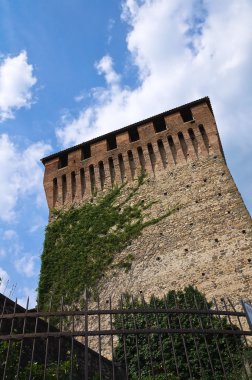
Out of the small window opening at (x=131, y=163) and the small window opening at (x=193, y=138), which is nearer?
the small window opening at (x=193, y=138)

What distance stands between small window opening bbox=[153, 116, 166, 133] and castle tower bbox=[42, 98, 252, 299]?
0.13ft

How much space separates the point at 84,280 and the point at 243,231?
500cm

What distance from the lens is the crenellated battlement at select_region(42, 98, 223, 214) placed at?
51.9 feet

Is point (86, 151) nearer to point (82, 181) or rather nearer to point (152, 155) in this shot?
point (82, 181)

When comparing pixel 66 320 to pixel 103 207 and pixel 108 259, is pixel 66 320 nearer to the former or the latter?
pixel 108 259

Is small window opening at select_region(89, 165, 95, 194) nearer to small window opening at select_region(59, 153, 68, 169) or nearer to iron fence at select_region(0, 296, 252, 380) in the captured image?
small window opening at select_region(59, 153, 68, 169)

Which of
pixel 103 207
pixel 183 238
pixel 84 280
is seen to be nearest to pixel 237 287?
pixel 183 238

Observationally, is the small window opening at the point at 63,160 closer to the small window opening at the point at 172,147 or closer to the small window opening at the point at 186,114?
the small window opening at the point at 172,147

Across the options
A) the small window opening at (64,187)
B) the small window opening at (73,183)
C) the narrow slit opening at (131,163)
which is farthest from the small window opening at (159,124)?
the small window opening at (64,187)

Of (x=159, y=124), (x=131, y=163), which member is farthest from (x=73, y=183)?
(x=159, y=124)

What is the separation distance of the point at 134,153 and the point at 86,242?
4190 mm

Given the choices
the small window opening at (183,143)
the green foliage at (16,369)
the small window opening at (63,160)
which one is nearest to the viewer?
the green foliage at (16,369)

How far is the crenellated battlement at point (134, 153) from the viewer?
15.8 meters

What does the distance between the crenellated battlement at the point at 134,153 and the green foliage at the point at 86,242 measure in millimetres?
746
